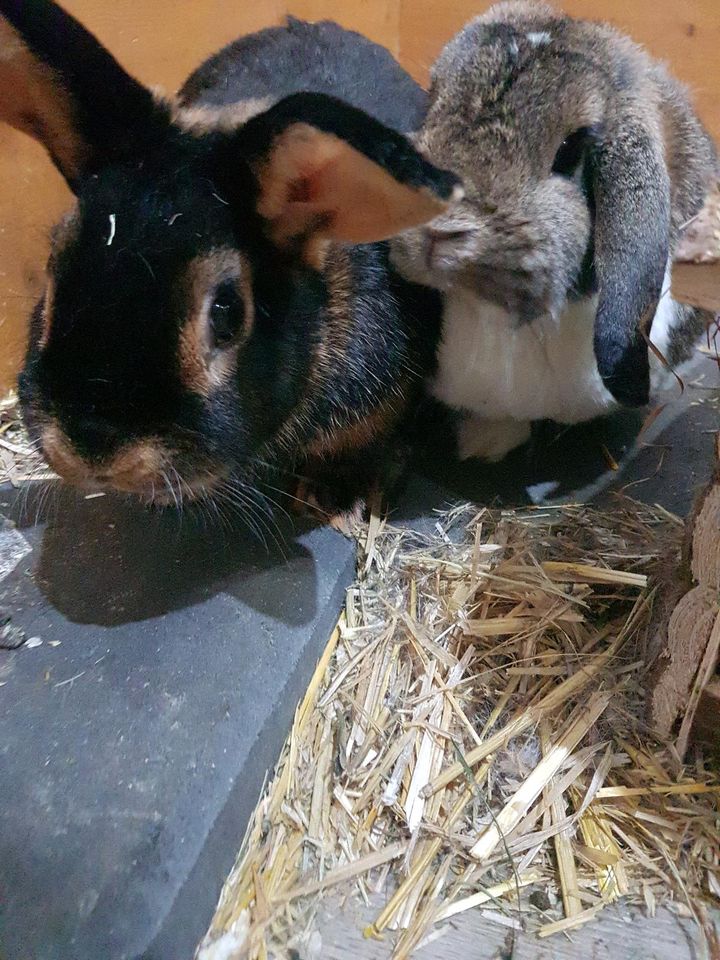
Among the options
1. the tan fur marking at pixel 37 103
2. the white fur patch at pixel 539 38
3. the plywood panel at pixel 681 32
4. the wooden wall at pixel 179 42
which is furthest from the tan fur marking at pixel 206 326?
the plywood panel at pixel 681 32

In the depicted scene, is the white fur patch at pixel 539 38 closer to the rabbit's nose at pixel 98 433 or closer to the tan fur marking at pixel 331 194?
the tan fur marking at pixel 331 194

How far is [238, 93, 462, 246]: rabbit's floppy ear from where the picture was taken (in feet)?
3.59

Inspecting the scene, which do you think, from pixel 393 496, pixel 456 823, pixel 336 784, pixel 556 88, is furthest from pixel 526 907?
Answer: pixel 556 88

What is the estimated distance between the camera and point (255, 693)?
4.74 feet

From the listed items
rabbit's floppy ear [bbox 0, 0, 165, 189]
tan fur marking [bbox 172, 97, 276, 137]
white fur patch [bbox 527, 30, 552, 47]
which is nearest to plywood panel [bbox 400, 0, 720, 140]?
white fur patch [bbox 527, 30, 552, 47]

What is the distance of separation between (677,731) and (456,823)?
458mm

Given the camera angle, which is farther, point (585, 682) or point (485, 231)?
point (585, 682)

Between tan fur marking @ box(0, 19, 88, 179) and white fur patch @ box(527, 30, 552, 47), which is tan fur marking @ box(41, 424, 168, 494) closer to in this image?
tan fur marking @ box(0, 19, 88, 179)

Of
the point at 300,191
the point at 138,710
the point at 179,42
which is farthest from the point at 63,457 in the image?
the point at 179,42

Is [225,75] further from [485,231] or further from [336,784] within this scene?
[336,784]

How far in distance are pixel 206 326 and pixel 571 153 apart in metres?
0.79

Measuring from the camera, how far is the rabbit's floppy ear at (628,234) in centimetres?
142

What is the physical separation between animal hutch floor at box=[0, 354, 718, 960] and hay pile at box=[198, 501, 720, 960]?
51mm

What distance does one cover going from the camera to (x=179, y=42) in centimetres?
223
